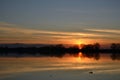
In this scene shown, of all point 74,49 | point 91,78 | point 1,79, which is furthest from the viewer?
point 74,49

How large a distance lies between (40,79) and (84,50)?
321 feet

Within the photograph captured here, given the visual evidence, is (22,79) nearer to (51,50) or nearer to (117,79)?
(117,79)

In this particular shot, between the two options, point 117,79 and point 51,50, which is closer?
point 117,79

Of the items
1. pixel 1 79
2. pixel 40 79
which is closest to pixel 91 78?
pixel 40 79

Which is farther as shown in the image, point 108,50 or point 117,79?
point 108,50

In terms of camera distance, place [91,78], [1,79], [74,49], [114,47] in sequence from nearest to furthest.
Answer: [1,79] → [91,78] → [114,47] → [74,49]

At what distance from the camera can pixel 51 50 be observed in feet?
410

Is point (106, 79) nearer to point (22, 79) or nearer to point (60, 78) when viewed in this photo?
point (60, 78)

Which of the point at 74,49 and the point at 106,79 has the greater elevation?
the point at 106,79

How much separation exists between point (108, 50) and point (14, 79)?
10283 centimetres

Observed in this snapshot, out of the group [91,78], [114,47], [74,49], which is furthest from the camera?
[74,49]

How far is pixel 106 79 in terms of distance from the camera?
1931cm

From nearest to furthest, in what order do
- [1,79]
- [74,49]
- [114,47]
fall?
[1,79], [114,47], [74,49]

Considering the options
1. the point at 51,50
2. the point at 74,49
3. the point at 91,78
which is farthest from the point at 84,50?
the point at 91,78
